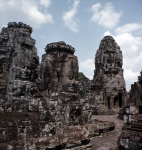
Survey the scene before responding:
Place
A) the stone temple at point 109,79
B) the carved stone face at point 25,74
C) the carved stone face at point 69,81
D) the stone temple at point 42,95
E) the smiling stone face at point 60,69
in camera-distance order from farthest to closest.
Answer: the stone temple at point 109,79 → the carved stone face at point 25,74 → the smiling stone face at point 60,69 → the carved stone face at point 69,81 → the stone temple at point 42,95

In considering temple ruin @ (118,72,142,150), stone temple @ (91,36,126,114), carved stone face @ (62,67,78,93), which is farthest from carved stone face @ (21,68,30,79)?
stone temple @ (91,36,126,114)

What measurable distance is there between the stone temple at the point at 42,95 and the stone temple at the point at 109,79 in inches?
639

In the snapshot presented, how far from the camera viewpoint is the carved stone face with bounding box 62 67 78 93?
9.74 metres

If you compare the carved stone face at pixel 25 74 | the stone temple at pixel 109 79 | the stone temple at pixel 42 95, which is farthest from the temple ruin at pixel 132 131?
the stone temple at pixel 109 79

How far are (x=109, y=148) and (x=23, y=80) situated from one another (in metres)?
6.14

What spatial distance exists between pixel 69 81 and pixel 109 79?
18.0 meters

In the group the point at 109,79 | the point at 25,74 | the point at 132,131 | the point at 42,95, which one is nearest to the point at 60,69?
the point at 42,95

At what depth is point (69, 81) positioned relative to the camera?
9820 millimetres

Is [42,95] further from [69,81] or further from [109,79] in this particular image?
[109,79]

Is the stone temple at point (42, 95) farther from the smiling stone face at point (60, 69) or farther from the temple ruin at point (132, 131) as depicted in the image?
the temple ruin at point (132, 131)

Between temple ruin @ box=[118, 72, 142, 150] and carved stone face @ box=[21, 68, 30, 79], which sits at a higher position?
carved stone face @ box=[21, 68, 30, 79]

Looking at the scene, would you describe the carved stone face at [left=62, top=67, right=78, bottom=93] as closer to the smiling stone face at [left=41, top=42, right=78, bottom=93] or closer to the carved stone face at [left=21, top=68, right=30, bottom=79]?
the smiling stone face at [left=41, top=42, right=78, bottom=93]

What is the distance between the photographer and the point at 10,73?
10523mm

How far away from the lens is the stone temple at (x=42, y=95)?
5125mm
